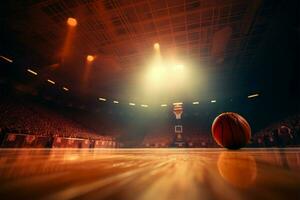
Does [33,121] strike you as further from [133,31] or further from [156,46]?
[156,46]

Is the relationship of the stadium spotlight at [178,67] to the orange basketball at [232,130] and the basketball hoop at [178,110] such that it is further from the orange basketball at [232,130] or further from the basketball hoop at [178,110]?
the basketball hoop at [178,110]

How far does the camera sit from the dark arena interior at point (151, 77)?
4.91 m

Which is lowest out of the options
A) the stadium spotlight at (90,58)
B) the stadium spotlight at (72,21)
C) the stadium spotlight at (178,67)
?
the stadium spotlight at (90,58)

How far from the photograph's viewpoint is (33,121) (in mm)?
11984

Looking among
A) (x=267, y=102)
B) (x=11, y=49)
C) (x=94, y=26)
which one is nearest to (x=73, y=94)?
(x=11, y=49)

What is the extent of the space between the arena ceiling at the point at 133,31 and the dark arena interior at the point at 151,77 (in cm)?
6

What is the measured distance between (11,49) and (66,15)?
522cm

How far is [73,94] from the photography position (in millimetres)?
17125

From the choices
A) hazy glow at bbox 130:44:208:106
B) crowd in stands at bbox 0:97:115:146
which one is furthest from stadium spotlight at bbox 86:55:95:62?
crowd in stands at bbox 0:97:115:146

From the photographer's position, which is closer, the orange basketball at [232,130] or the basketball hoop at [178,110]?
the orange basketball at [232,130]

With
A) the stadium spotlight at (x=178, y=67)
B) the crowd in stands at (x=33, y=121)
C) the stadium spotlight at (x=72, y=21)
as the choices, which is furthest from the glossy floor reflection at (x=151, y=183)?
the stadium spotlight at (x=178, y=67)

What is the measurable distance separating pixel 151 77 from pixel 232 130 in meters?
10.1

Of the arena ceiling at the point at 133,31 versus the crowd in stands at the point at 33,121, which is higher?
the arena ceiling at the point at 133,31

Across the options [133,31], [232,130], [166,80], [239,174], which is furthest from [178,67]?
[239,174]
